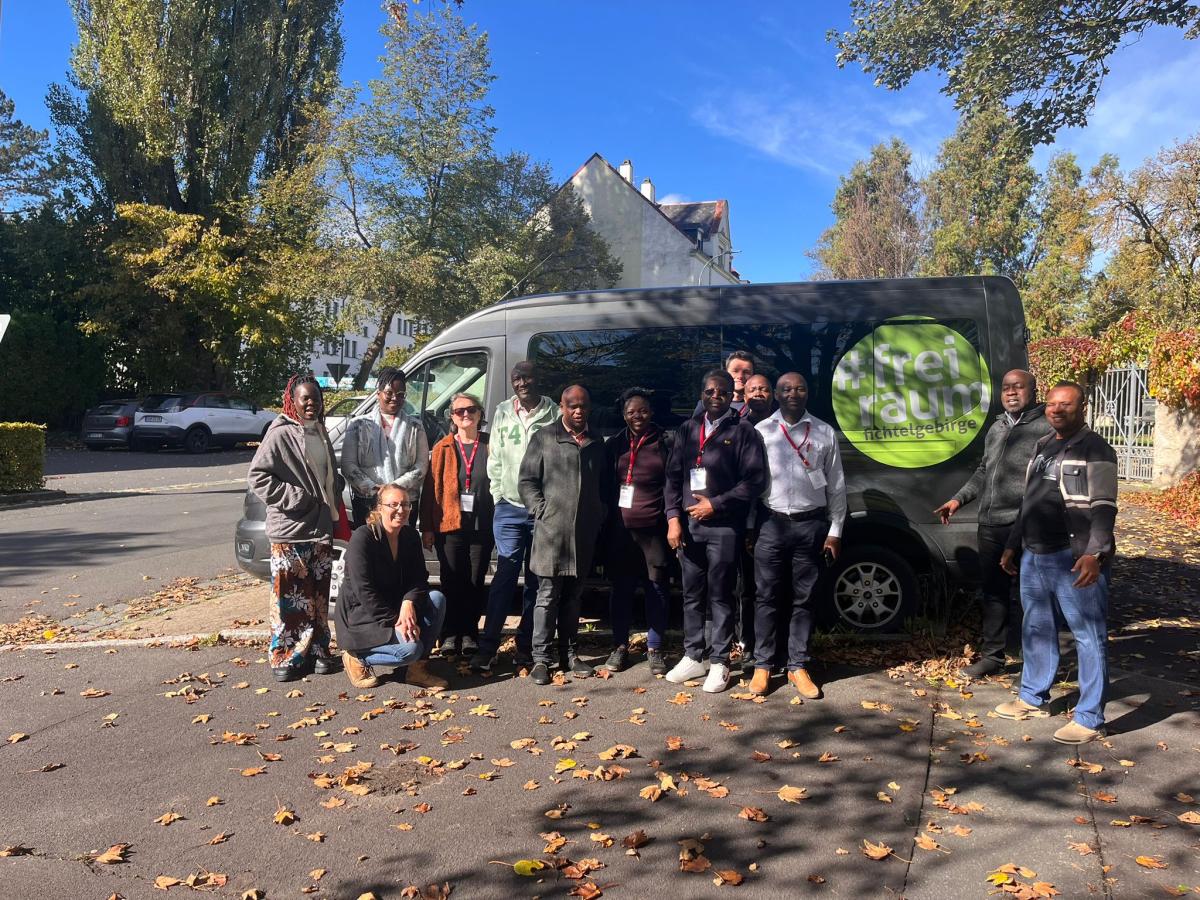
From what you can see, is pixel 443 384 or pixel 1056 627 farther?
pixel 443 384

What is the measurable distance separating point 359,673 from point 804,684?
2709 mm

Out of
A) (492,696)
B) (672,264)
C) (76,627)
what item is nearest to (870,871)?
(492,696)

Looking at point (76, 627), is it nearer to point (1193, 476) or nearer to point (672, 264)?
point (1193, 476)

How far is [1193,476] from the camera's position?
41.3 ft

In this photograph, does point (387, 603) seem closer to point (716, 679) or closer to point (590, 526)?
point (590, 526)

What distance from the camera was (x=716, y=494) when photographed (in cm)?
533

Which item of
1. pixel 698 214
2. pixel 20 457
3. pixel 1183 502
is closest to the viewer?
pixel 1183 502

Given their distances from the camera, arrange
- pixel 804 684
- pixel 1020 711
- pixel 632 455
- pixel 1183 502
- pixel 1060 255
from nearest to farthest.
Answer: pixel 1020 711 < pixel 804 684 < pixel 632 455 < pixel 1183 502 < pixel 1060 255

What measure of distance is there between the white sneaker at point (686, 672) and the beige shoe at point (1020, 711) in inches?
67.0

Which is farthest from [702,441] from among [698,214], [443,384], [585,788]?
[698,214]

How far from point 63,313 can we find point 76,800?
28.1 metres

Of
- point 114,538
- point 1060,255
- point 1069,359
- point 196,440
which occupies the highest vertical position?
point 1060,255

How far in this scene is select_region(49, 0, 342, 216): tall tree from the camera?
2736 centimetres

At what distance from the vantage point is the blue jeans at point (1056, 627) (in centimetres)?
453
